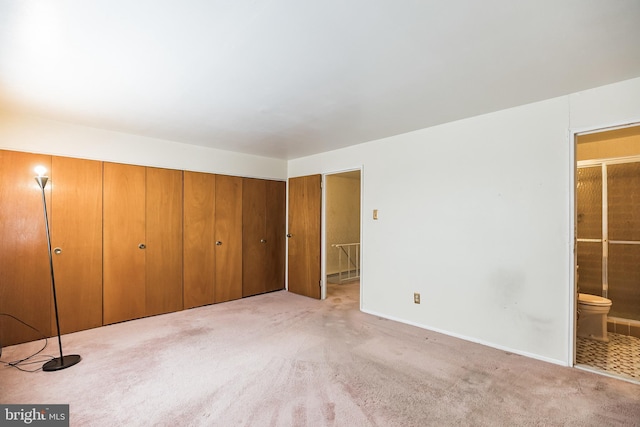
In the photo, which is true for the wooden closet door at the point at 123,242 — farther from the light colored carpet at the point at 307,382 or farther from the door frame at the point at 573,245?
the door frame at the point at 573,245

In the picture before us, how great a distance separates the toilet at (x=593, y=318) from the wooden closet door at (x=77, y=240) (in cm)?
541

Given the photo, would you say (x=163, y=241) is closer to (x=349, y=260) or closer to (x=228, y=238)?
(x=228, y=238)

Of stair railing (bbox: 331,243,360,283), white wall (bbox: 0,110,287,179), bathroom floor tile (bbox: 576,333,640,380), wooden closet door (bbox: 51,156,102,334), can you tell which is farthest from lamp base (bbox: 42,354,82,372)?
stair railing (bbox: 331,243,360,283)

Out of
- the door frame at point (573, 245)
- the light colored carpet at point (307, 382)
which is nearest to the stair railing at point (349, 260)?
the light colored carpet at point (307, 382)

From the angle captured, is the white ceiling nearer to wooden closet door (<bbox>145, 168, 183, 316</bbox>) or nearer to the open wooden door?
wooden closet door (<bbox>145, 168, 183, 316</bbox>)

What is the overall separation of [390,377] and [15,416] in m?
2.52

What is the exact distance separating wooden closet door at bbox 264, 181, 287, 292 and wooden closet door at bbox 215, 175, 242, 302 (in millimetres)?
525

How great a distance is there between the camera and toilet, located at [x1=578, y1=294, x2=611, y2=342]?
10.2ft

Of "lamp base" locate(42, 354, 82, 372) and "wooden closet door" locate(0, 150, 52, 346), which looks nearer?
"lamp base" locate(42, 354, 82, 372)

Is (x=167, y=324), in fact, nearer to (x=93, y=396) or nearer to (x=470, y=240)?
(x=93, y=396)

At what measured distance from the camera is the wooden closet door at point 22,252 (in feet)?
9.36

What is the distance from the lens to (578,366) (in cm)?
→ 243

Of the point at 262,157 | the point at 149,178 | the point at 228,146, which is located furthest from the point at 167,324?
the point at 262,157

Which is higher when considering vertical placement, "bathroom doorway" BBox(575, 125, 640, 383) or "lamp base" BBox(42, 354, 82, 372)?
"bathroom doorway" BBox(575, 125, 640, 383)
